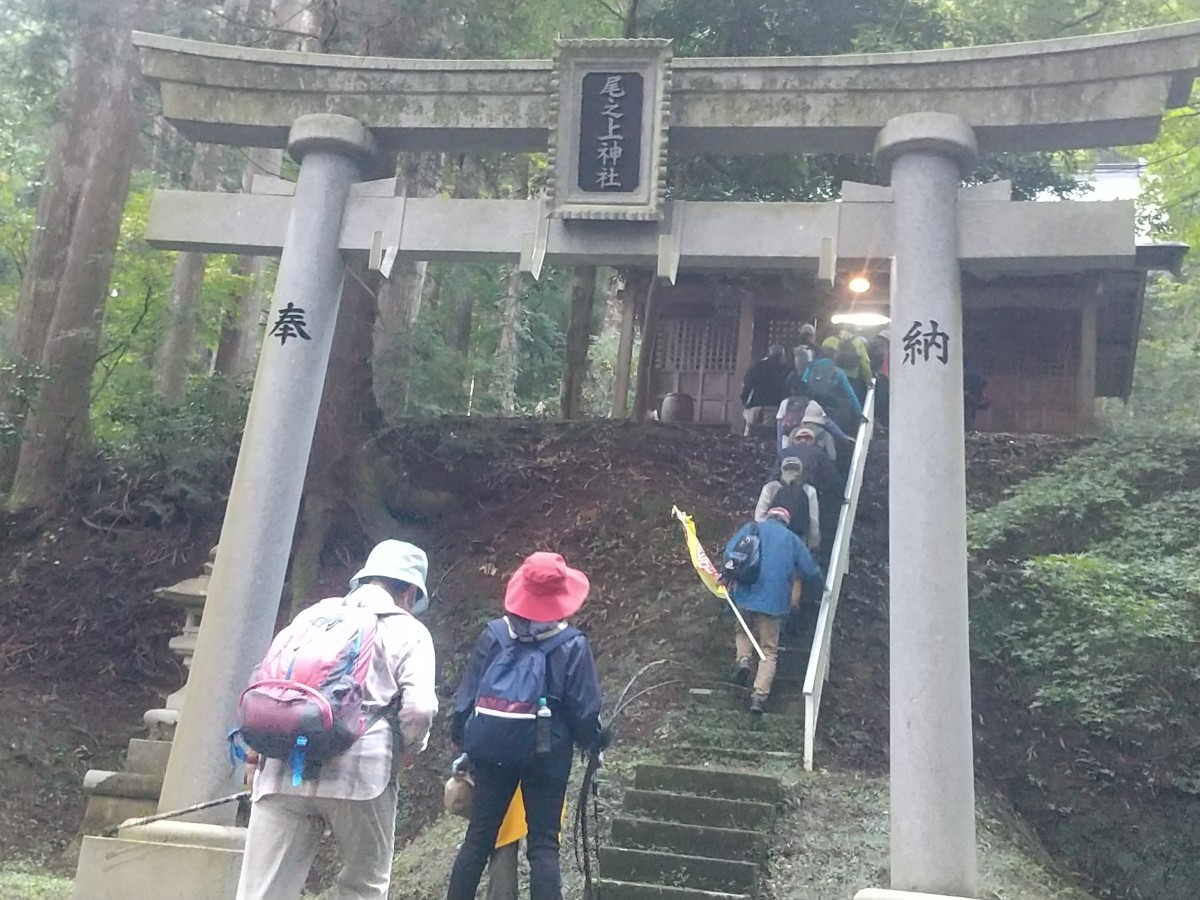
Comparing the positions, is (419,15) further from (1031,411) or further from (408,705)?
(1031,411)

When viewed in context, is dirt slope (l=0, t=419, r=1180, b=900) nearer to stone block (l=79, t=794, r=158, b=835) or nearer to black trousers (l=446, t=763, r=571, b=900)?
stone block (l=79, t=794, r=158, b=835)

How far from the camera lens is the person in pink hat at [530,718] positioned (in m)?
4.54

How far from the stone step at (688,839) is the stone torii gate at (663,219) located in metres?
0.90

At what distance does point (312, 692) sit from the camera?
3883 millimetres

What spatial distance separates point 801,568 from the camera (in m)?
8.27

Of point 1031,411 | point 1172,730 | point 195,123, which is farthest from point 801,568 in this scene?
point 1031,411

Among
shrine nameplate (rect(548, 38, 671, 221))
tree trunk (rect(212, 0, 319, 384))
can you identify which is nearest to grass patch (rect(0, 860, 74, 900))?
shrine nameplate (rect(548, 38, 671, 221))

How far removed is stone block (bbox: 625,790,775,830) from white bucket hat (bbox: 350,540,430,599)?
2.82 metres

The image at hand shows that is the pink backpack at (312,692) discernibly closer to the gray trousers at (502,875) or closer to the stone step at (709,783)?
the gray trousers at (502,875)

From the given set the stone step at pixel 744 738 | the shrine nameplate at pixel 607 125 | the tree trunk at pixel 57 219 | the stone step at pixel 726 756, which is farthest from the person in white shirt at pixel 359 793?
the tree trunk at pixel 57 219

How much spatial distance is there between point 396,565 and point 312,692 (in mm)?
758

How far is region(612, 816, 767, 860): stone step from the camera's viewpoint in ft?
20.7

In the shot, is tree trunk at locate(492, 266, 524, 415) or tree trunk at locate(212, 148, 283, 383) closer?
tree trunk at locate(212, 148, 283, 383)

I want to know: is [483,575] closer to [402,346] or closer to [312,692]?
[402,346]
